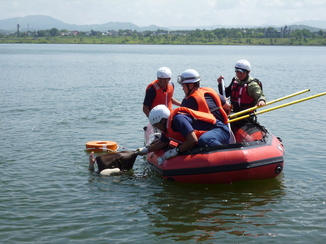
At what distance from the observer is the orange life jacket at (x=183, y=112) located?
792cm

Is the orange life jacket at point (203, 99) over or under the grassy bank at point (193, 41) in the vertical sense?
under

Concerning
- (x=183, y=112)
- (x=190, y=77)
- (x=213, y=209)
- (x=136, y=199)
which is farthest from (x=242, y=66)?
(x=136, y=199)

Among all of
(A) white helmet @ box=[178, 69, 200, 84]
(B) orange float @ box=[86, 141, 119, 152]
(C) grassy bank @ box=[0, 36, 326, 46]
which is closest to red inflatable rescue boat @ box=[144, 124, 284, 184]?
(A) white helmet @ box=[178, 69, 200, 84]

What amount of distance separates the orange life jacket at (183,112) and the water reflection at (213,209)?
1.02 m

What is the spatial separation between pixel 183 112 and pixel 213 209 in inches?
69.1

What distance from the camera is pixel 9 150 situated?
11.3 m

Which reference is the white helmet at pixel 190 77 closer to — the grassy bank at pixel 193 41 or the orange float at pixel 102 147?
the orange float at pixel 102 147

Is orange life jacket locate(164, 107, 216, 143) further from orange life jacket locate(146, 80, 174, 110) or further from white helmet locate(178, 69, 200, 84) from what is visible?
orange life jacket locate(146, 80, 174, 110)

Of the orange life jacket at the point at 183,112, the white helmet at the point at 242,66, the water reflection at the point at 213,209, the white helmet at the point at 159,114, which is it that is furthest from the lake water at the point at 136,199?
the white helmet at the point at 242,66

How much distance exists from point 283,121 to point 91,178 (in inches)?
338

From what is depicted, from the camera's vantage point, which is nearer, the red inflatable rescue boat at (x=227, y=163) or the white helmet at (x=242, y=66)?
the red inflatable rescue boat at (x=227, y=163)

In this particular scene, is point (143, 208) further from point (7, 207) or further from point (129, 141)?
point (129, 141)

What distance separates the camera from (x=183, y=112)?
7910 millimetres

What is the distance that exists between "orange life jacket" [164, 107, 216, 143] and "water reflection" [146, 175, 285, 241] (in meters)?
1.02
